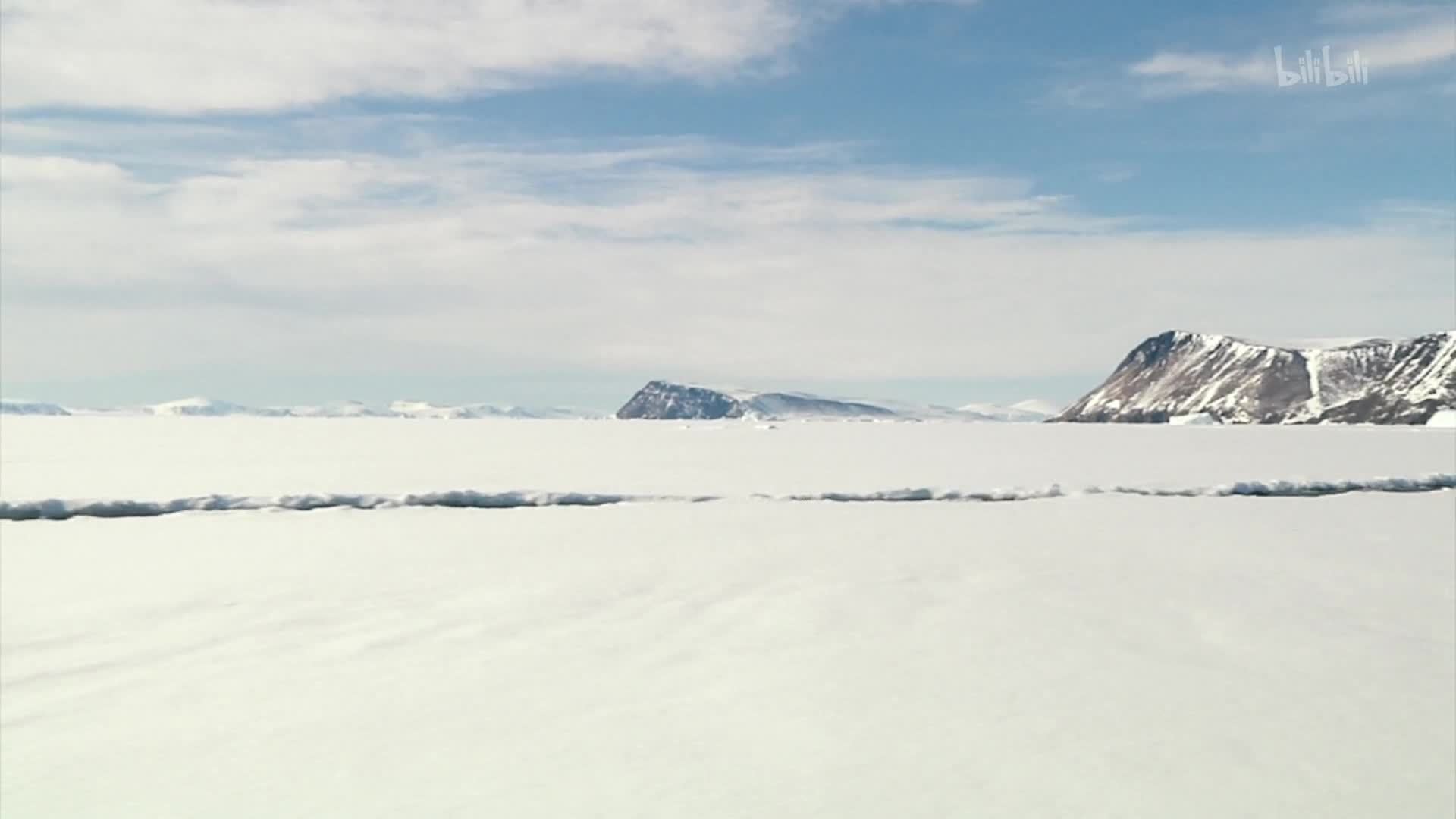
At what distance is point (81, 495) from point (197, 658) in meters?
16.2

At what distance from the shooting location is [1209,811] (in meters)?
4.98

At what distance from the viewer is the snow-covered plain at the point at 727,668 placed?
5242mm

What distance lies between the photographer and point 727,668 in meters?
7.49

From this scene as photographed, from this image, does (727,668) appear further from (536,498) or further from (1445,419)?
(1445,419)

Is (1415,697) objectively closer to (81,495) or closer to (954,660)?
(954,660)

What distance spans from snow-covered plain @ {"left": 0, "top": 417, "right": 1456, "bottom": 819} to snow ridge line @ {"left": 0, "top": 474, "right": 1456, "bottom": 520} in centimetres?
224

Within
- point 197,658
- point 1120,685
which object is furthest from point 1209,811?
point 197,658

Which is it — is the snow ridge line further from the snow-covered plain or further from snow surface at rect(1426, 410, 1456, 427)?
snow surface at rect(1426, 410, 1456, 427)

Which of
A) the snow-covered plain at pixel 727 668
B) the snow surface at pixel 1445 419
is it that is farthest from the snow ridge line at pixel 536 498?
the snow surface at pixel 1445 419

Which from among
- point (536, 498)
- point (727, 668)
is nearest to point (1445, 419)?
point (536, 498)

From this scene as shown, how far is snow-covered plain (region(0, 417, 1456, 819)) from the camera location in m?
5.24

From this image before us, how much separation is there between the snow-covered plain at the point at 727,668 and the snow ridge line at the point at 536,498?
7.36ft

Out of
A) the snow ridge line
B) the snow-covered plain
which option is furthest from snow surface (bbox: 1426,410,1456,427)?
the snow-covered plain

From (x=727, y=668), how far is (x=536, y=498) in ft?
46.8
